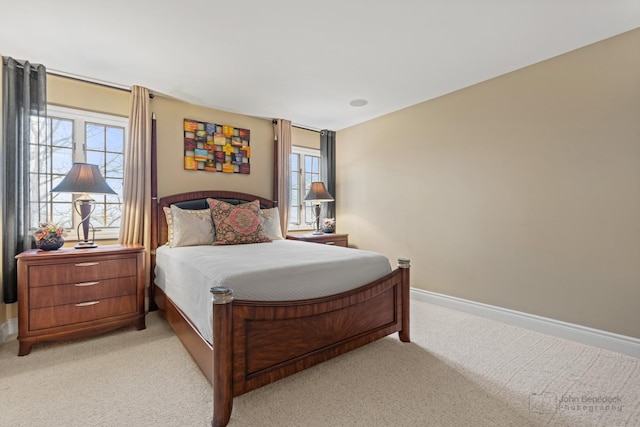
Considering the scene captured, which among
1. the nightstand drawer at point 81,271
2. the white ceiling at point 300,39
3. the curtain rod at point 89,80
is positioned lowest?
the nightstand drawer at point 81,271

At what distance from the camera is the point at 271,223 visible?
363 centimetres

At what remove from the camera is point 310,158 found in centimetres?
484

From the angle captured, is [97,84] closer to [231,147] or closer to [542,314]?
[231,147]

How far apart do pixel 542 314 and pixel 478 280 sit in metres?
0.60

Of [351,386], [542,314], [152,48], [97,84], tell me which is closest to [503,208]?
[542,314]

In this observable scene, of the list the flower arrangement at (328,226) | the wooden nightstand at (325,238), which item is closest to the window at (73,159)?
the wooden nightstand at (325,238)

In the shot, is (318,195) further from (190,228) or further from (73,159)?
(73,159)

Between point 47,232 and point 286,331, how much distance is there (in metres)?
2.29

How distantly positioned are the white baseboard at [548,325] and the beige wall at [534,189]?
6cm

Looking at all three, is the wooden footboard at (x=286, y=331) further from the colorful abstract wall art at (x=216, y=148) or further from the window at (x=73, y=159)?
the colorful abstract wall art at (x=216, y=148)

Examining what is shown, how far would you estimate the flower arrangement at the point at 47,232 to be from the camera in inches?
Answer: 95.7

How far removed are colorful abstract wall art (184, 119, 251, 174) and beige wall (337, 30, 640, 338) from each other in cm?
206

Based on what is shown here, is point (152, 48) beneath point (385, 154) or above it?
above

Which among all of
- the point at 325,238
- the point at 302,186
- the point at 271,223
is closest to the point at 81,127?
the point at 271,223
